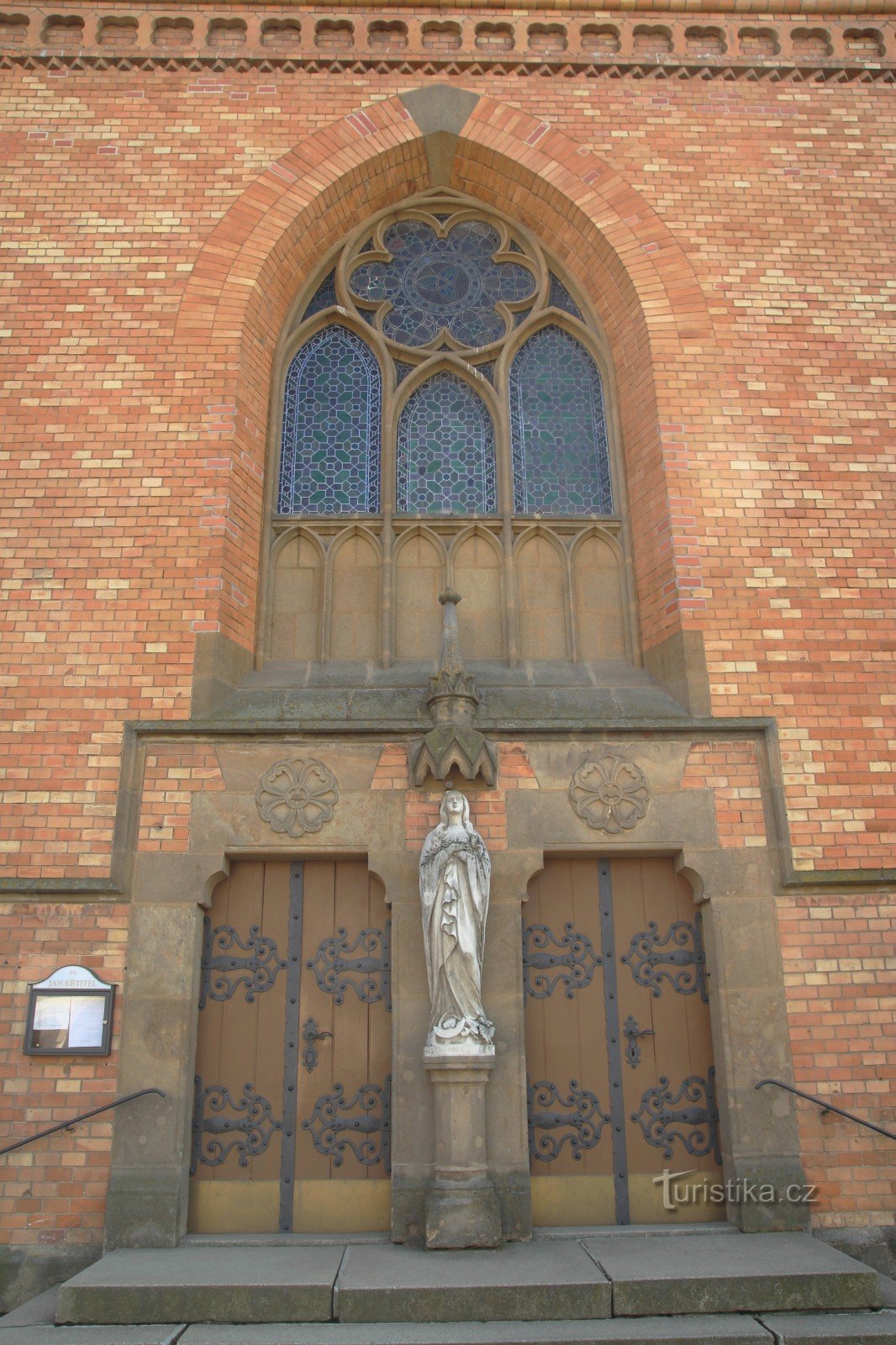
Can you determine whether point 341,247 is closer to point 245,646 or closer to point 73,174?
point 73,174

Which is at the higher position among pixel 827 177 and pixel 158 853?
pixel 827 177

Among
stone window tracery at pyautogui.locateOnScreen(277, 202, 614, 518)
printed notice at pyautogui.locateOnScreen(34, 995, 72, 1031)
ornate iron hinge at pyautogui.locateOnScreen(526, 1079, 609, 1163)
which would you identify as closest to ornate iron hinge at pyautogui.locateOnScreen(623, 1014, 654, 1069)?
ornate iron hinge at pyautogui.locateOnScreen(526, 1079, 609, 1163)

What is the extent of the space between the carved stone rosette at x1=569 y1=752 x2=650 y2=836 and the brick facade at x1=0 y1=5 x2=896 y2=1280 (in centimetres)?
42

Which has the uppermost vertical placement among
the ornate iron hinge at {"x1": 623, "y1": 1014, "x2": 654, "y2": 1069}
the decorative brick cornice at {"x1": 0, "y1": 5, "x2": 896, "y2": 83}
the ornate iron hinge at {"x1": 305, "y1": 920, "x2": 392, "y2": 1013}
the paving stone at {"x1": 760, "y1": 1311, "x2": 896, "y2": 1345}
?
the decorative brick cornice at {"x1": 0, "y1": 5, "x2": 896, "y2": 83}

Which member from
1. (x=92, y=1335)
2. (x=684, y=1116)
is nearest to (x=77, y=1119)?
(x=92, y=1335)

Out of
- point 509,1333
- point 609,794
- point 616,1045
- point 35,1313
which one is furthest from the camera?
point 609,794

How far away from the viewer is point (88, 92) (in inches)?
323

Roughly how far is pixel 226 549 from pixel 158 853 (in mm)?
2057

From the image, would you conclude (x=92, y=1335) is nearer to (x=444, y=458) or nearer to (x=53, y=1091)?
(x=53, y=1091)

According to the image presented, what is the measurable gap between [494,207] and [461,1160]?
7086 millimetres

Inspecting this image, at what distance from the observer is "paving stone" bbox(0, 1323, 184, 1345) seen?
461 centimetres

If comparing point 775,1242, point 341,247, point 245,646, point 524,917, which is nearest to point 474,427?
point 341,247

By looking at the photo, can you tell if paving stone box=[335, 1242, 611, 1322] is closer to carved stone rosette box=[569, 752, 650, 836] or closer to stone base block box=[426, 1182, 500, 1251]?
stone base block box=[426, 1182, 500, 1251]

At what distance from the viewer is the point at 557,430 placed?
814 cm
